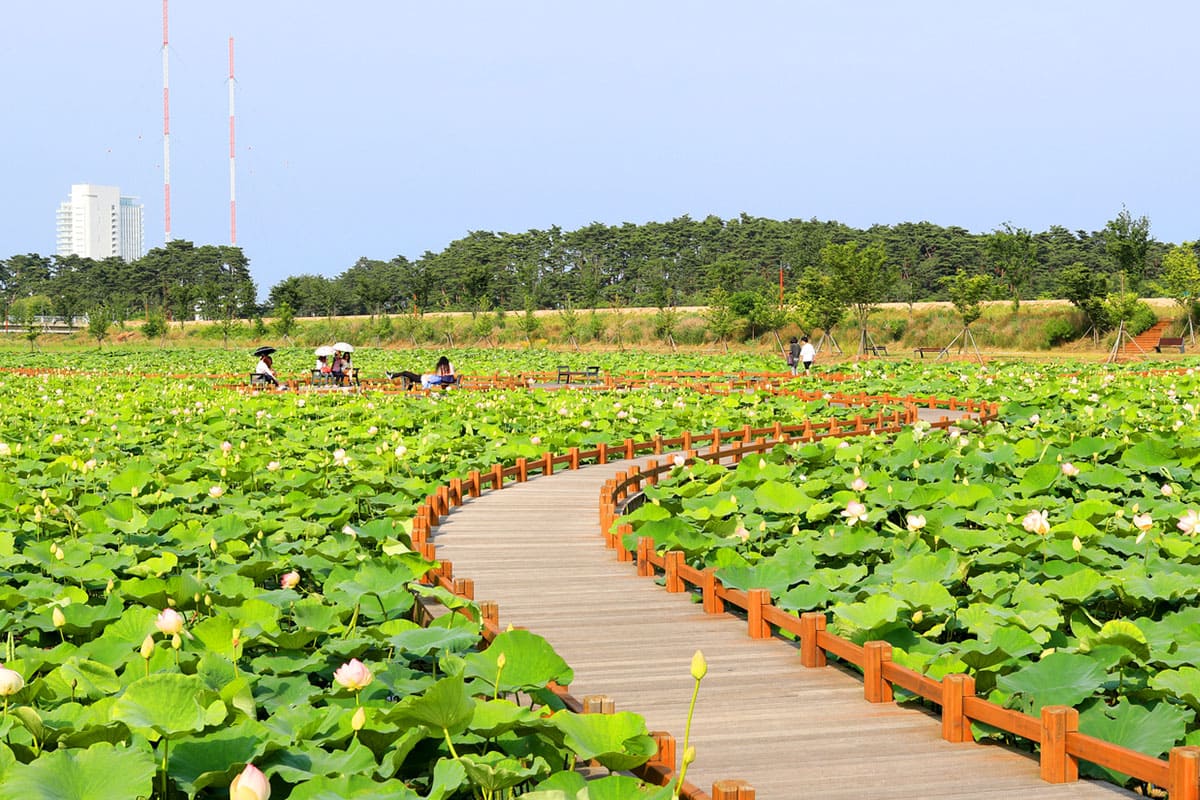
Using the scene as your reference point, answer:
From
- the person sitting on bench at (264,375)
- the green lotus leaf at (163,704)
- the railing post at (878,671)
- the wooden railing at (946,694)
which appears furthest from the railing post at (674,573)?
the person sitting on bench at (264,375)

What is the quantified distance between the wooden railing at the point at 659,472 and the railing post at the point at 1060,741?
0.97 meters

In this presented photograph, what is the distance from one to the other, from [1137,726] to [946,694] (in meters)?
0.52

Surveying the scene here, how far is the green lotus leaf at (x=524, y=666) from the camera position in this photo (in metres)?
3.11

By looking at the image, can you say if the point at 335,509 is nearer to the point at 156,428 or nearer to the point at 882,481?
the point at 882,481

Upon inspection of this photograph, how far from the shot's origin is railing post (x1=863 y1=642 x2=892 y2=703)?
Answer: 3.77m

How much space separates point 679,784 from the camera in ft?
8.13

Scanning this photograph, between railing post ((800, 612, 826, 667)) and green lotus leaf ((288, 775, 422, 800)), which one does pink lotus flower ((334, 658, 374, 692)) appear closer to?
green lotus leaf ((288, 775, 422, 800))

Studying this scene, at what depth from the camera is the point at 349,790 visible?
2.41 m

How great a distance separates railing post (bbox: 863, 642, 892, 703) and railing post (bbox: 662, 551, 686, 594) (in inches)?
67.9

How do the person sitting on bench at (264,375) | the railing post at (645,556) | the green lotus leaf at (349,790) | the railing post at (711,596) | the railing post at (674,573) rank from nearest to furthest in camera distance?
1. the green lotus leaf at (349,790)
2. the railing post at (711,596)
3. the railing post at (674,573)
4. the railing post at (645,556)
5. the person sitting on bench at (264,375)

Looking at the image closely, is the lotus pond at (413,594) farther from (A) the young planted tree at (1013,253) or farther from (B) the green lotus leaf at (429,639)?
(A) the young planted tree at (1013,253)

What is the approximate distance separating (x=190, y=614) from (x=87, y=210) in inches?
8308

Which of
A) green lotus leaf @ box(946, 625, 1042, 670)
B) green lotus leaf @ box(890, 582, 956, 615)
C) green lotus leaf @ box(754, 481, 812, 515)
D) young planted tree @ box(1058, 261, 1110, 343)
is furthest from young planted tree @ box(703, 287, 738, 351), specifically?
green lotus leaf @ box(946, 625, 1042, 670)

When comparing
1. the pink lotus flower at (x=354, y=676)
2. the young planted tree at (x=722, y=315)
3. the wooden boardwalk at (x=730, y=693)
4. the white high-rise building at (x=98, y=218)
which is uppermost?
the white high-rise building at (x=98, y=218)
